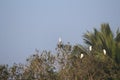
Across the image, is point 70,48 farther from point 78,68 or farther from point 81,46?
point 81,46

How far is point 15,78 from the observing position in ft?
61.0

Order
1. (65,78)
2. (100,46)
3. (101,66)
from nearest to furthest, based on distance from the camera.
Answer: (65,78) → (101,66) → (100,46)

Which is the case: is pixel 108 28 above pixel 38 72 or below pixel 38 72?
above

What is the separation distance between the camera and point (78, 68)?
1791 centimetres

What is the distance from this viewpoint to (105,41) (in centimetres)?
2100

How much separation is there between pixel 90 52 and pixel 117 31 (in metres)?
2.84

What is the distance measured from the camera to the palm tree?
20172mm

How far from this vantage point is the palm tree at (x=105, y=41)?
66.2 feet

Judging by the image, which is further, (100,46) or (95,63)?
(100,46)

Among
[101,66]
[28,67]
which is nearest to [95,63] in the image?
[101,66]

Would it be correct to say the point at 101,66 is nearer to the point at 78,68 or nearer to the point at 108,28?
the point at 78,68

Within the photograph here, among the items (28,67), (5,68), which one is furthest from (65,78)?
(5,68)

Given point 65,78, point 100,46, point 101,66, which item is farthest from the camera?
point 100,46

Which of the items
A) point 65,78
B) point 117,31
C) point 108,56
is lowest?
point 65,78
